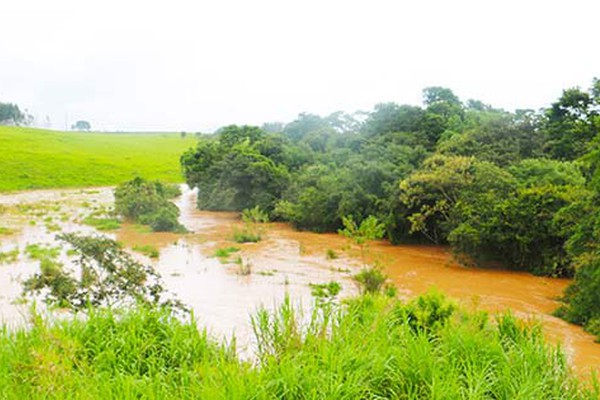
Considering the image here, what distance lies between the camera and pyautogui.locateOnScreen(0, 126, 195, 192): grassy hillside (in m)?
49.2

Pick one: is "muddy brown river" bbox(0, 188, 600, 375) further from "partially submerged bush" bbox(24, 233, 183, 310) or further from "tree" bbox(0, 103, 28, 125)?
"tree" bbox(0, 103, 28, 125)

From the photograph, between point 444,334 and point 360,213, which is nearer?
point 444,334

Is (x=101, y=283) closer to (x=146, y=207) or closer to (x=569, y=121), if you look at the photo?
(x=146, y=207)

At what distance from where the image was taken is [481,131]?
84.3ft

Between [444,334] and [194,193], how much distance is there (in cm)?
4773

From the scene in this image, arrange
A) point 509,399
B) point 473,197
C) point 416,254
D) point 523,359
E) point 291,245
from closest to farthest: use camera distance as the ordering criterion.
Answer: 1. point 509,399
2. point 523,359
3. point 473,197
4. point 416,254
5. point 291,245

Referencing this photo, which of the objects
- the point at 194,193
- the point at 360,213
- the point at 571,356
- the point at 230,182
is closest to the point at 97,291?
the point at 571,356

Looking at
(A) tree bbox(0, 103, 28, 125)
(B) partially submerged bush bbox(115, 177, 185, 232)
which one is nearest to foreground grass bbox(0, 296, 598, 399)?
(B) partially submerged bush bbox(115, 177, 185, 232)

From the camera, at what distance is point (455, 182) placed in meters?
19.7

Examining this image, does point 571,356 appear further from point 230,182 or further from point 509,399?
point 230,182

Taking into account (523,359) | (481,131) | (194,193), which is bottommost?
(194,193)

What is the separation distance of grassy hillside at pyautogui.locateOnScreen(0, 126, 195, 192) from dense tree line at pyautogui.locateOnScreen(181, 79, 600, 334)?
1662 cm

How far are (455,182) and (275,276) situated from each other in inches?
316

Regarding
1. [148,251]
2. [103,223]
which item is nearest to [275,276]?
[148,251]
